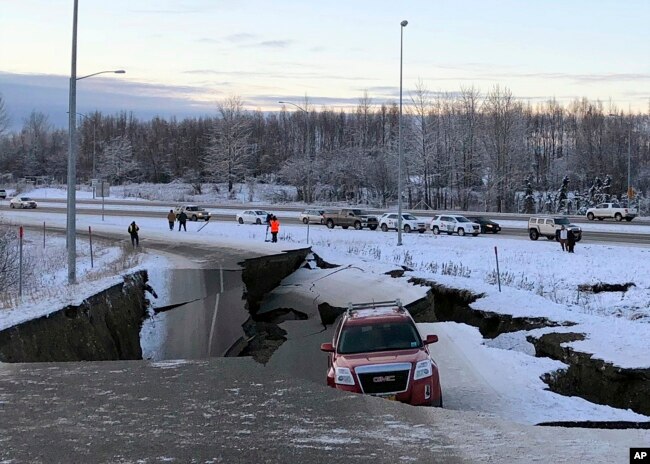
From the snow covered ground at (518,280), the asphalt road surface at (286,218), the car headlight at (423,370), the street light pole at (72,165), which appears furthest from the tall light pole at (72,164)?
the asphalt road surface at (286,218)

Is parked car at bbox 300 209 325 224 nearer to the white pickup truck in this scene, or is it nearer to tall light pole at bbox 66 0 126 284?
the white pickup truck

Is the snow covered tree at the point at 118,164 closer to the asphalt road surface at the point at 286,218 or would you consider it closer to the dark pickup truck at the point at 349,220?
the asphalt road surface at the point at 286,218

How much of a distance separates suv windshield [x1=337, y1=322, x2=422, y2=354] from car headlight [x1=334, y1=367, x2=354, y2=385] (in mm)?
486

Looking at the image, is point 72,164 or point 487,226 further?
point 487,226

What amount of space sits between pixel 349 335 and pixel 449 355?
545cm

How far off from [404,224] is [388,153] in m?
40.3

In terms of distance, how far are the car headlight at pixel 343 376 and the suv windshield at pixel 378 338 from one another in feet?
1.60

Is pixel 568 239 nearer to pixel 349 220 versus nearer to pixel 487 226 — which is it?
pixel 487 226

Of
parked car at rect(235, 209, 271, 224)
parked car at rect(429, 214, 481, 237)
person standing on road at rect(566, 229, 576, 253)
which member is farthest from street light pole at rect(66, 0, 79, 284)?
parked car at rect(235, 209, 271, 224)

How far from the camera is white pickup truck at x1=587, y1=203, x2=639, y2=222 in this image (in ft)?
182

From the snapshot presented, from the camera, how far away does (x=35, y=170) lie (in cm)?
13500

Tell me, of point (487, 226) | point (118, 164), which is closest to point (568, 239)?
point (487, 226)

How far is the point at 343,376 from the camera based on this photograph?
10.1 metres

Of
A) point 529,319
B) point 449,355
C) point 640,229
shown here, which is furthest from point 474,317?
point 640,229
